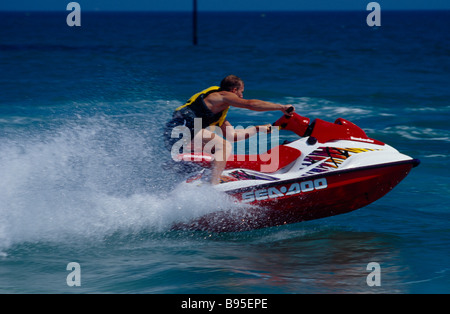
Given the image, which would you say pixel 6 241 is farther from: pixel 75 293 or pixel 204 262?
pixel 204 262

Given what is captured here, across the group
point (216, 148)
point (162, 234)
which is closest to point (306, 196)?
point (216, 148)

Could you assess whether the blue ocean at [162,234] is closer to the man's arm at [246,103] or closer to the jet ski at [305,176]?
the jet ski at [305,176]

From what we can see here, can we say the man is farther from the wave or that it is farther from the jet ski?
the wave

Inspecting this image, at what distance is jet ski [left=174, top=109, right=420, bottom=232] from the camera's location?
5469 mm

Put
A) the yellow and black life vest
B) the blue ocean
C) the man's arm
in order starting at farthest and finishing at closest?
the yellow and black life vest
the man's arm
the blue ocean

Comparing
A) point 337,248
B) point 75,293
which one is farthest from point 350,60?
point 75,293

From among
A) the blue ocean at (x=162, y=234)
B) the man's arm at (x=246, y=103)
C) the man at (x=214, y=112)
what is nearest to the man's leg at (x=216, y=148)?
the man at (x=214, y=112)

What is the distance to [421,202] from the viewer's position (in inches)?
282

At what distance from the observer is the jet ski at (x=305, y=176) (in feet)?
17.9

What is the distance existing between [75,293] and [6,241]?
125cm

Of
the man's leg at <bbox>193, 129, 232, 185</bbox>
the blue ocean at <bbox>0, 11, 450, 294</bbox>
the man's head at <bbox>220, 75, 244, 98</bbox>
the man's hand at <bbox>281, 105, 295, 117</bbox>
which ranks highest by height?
the man's head at <bbox>220, 75, 244, 98</bbox>

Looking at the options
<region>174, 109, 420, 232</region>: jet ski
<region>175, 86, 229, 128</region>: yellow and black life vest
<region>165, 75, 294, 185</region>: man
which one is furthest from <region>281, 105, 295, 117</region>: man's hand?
<region>175, 86, 229, 128</region>: yellow and black life vest

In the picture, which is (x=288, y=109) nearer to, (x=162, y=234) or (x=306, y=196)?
(x=306, y=196)
